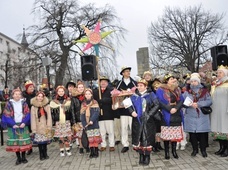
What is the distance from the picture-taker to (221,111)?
5.74m

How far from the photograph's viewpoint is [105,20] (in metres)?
24.3

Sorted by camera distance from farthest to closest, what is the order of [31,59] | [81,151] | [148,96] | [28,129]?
[31,59]
[81,151]
[28,129]
[148,96]

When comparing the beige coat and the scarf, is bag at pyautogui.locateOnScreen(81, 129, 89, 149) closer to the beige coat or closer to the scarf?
the scarf

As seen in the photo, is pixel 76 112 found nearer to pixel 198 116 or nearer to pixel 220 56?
pixel 198 116

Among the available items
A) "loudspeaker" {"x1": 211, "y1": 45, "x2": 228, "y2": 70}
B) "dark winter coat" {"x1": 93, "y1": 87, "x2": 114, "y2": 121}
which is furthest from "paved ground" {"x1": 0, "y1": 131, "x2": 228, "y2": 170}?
"loudspeaker" {"x1": 211, "y1": 45, "x2": 228, "y2": 70}

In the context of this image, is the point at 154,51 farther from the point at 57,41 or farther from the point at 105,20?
the point at 57,41

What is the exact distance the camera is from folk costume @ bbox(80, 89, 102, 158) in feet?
20.8

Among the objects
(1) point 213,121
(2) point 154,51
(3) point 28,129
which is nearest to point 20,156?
(3) point 28,129

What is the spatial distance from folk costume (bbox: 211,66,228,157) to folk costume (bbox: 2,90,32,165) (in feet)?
13.5

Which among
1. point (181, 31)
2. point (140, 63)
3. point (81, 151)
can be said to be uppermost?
point (181, 31)

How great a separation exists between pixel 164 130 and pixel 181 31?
94.7ft

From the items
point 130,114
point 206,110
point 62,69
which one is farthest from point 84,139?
point 62,69

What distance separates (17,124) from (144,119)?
2825 millimetres

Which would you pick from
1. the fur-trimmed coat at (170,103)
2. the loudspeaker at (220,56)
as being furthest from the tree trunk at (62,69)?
the fur-trimmed coat at (170,103)
